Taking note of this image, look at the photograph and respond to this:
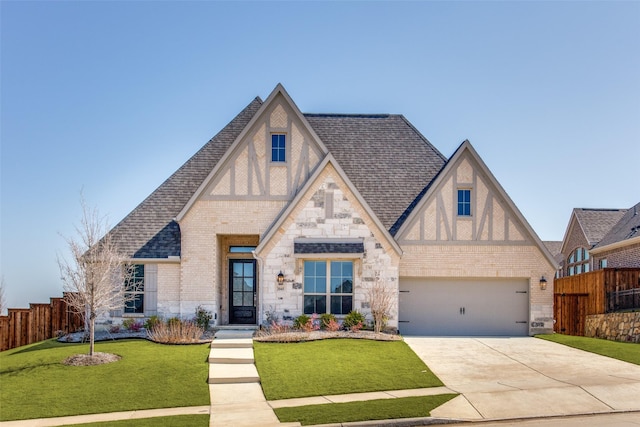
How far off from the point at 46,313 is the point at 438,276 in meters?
14.6

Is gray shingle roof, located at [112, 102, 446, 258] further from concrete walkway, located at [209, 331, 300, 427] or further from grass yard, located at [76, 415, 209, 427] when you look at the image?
grass yard, located at [76, 415, 209, 427]

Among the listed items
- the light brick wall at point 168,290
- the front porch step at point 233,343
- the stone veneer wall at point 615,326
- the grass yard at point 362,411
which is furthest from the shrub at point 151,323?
the stone veneer wall at point 615,326

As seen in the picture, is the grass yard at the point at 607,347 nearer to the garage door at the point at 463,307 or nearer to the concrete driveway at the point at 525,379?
the concrete driveway at the point at 525,379

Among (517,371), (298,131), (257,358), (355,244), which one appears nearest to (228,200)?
(298,131)

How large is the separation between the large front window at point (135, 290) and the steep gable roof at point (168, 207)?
56cm

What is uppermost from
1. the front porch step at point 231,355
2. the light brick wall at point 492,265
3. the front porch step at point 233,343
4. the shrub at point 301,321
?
the light brick wall at point 492,265

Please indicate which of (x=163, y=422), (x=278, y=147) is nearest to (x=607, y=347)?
(x=278, y=147)

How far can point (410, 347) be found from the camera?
18281mm

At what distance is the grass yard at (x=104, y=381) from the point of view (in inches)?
501

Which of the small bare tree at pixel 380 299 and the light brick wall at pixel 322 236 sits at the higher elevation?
the light brick wall at pixel 322 236

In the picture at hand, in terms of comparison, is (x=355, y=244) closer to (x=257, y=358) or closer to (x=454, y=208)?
Answer: (x=454, y=208)

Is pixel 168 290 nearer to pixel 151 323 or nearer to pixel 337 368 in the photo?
pixel 151 323

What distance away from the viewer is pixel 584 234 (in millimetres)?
35812

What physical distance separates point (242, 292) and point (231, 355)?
6.36m
